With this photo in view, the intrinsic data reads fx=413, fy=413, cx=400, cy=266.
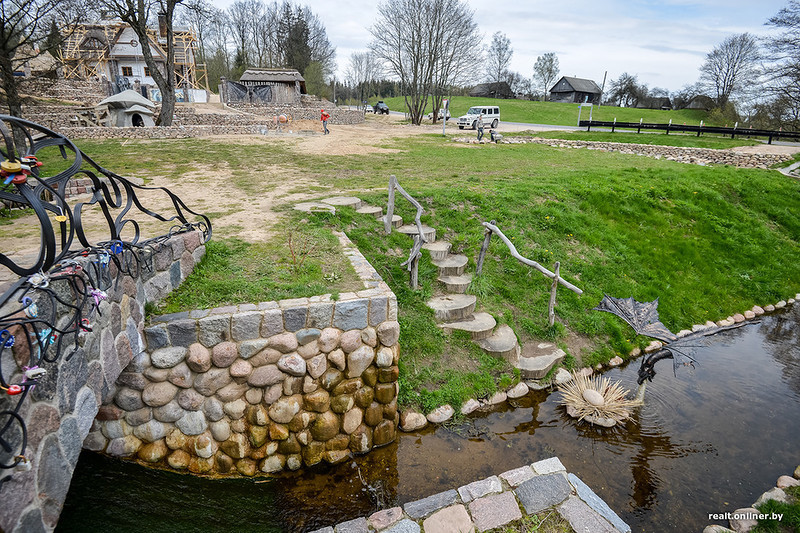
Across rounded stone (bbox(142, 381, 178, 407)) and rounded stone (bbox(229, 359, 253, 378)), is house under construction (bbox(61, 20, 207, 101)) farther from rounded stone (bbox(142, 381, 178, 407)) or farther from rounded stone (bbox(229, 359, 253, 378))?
rounded stone (bbox(229, 359, 253, 378))

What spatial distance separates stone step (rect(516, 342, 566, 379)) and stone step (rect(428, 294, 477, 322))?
102 cm

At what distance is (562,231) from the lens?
877cm

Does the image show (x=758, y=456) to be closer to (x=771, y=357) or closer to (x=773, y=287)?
(x=771, y=357)

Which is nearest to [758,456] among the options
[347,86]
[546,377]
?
[546,377]

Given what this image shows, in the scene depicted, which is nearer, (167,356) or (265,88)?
(167,356)

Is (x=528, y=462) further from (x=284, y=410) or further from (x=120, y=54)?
(x=120, y=54)

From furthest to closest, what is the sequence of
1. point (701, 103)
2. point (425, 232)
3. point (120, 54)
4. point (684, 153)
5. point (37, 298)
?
point (701, 103), point (120, 54), point (684, 153), point (425, 232), point (37, 298)

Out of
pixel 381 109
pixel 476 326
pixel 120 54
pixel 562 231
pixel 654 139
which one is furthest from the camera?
pixel 381 109

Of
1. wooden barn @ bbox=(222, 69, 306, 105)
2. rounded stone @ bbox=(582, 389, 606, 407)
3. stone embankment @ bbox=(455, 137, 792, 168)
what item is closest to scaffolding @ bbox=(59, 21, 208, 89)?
wooden barn @ bbox=(222, 69, 306, 105)

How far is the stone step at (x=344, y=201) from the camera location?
7.83m

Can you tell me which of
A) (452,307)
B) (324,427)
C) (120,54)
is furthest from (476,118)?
(324,427)

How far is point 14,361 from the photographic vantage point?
2.08 m

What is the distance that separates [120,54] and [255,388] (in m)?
36.7

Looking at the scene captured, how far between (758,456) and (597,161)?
12.7 metres
